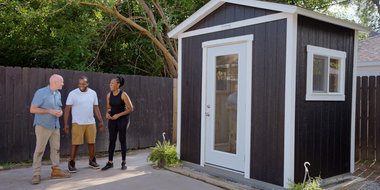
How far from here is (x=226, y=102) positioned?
18.9 ft

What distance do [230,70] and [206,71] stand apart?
587 millimetres

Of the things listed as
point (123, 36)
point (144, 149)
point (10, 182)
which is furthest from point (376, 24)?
point (10, 182)

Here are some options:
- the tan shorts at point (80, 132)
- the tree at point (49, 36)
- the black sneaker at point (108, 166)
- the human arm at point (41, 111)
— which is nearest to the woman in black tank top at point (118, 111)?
the black sneaker at point (108, 166)

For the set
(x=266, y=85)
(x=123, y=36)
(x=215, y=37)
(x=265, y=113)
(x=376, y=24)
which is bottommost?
(x=265, y=113)

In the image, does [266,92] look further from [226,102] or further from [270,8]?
[270,8]

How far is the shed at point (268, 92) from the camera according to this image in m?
4.85

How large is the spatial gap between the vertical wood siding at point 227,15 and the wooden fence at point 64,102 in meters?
2.71

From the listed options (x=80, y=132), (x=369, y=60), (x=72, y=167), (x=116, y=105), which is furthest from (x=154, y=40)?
(x=369, y=60)

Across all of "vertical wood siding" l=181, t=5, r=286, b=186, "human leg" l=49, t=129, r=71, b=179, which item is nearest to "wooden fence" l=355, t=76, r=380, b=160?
"vertical wood siding" l=181, t=5, r=286, b=186

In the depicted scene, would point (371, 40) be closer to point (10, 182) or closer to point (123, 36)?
point (123, 36)

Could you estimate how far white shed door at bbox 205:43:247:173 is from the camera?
548cm

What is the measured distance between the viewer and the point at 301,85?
493 cm

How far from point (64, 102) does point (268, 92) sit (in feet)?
14.3

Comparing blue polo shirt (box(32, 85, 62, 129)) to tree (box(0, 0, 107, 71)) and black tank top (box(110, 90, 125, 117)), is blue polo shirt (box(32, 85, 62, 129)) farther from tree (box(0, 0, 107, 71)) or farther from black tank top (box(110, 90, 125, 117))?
tree (box(0, 0, 107, 71))
